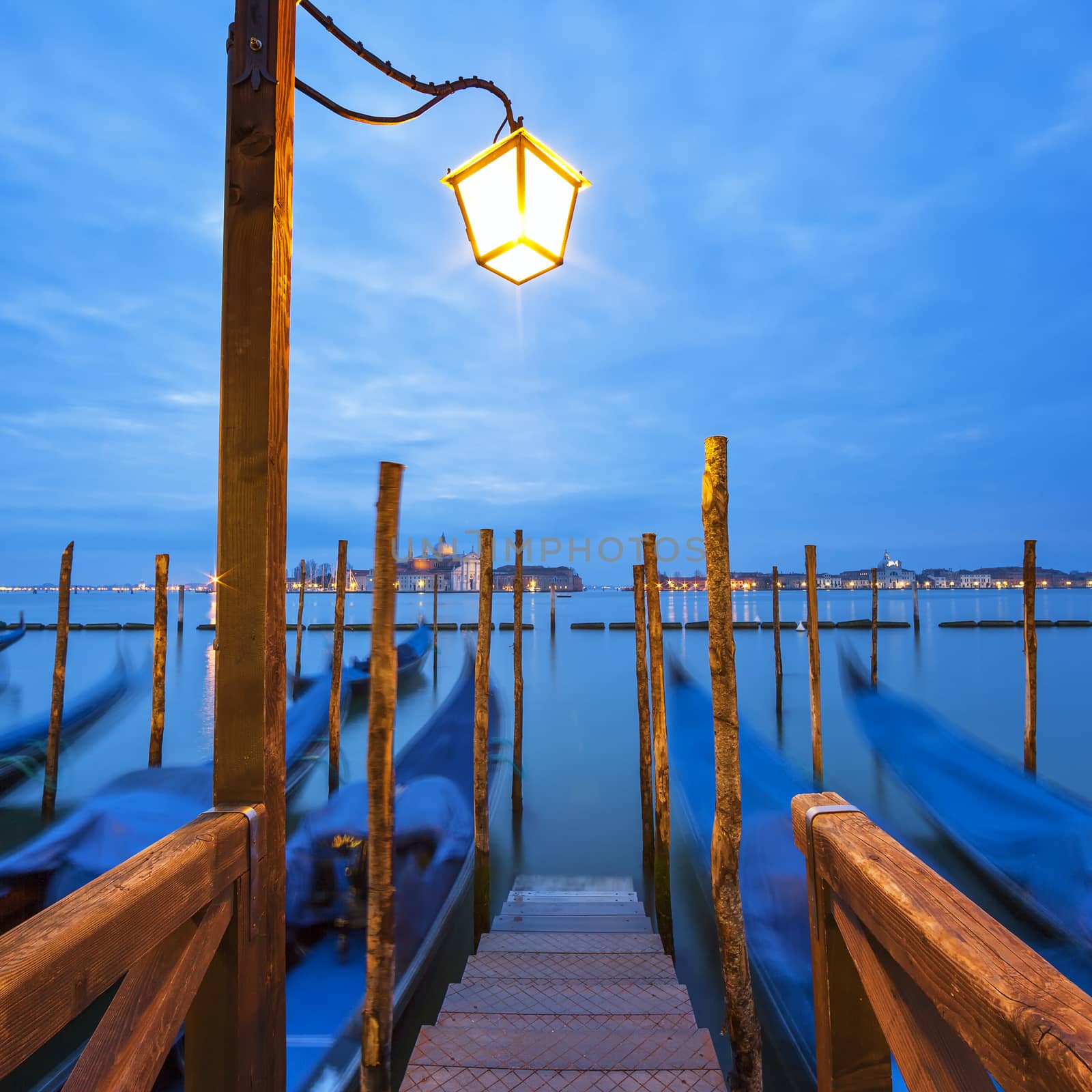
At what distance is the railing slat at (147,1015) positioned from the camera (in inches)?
27.3

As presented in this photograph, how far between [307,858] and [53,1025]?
3336mm

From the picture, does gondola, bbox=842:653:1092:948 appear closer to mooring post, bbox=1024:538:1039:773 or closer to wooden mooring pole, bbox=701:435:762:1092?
mooring post, bbox=1024:538:1039:773

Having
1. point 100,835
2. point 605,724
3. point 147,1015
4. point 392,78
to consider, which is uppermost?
point 392,78

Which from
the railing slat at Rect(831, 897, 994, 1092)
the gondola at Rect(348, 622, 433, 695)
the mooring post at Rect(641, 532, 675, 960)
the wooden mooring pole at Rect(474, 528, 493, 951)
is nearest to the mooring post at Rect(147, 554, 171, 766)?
the wooden mooring pole at Rect(474, 528, 493, 951)

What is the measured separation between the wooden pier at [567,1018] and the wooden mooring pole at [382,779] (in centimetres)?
49

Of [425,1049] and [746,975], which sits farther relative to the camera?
[746,975]

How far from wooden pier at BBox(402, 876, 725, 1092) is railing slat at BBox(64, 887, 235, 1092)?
1202 millimetres

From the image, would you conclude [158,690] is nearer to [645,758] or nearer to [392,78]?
[645,758]

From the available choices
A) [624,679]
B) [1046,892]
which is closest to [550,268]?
[1046,892]

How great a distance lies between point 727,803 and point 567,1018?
2.84 ft

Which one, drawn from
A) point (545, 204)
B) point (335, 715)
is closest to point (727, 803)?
point (545, 204)

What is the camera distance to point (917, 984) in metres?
0.70

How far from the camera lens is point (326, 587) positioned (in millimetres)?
78188

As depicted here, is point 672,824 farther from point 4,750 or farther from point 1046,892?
point 4,750
